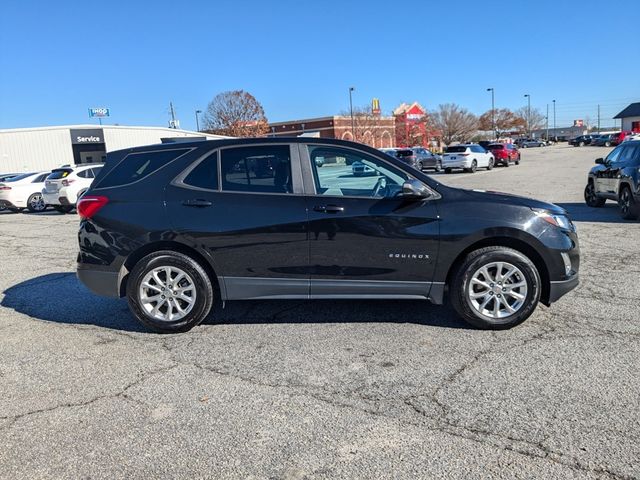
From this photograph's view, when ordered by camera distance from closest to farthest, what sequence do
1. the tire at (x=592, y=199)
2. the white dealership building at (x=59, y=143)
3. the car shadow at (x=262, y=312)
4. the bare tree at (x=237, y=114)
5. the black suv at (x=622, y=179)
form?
the car shadow at (x=262, y=312)
the black suv at (x=622, y=179)
the tire at (x=592, y=199)
the white dealership building at (x=59, y=143)
the bare tree at (x=237, y=114)

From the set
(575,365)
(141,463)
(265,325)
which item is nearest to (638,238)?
(575,365)

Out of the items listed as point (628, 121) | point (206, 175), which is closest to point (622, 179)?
point (206, 175)

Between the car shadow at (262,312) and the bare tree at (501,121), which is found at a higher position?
the bare tree at (501,121)

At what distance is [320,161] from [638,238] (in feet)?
22.2

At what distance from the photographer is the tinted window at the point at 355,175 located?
4598 millimetres

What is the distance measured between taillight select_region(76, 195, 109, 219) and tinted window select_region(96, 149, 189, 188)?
0.15m

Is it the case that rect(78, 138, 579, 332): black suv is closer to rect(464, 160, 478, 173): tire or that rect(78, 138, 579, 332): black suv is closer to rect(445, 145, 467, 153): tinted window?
rect(464, 160, 478, 173): tire

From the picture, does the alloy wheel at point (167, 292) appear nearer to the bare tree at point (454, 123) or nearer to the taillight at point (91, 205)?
the taillight at point (91, 205)

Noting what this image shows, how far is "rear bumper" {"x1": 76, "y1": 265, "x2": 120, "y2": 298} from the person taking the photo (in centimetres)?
477

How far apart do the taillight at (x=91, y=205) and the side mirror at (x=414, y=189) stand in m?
2.85

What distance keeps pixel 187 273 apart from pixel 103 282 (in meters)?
0.86

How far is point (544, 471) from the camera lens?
8.45 feet

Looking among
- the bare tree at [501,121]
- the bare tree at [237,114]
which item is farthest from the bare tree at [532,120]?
the bare tree at [237,114]

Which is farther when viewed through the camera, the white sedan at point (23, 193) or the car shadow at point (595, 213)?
Answer: the white sedan at point (23, 193)
